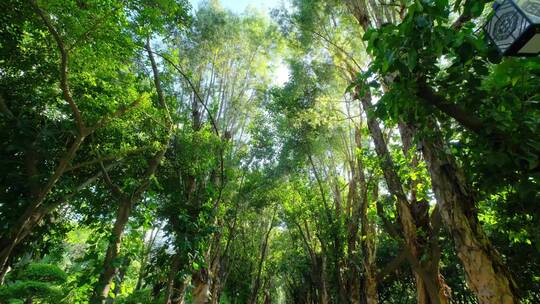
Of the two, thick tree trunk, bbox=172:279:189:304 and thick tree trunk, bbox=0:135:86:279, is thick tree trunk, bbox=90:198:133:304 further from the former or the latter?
thick tree trunk, bbox=172:279:189:304

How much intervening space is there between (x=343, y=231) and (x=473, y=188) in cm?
707

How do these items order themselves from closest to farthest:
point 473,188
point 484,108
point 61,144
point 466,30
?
1. point 466,30
2. point 484,108
3. point 473,188
4. point 61,144

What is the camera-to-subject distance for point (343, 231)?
944 centimetres

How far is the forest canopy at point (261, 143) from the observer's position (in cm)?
204

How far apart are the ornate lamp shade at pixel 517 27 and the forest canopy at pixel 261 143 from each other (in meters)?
0.05

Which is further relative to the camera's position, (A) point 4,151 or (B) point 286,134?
(B) point 286,134

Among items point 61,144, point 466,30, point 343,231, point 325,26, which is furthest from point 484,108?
point 343,231

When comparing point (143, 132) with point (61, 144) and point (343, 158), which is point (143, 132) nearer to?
point (61, 144)

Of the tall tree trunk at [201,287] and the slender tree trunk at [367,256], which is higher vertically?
the slender tree trunk at [367,256]

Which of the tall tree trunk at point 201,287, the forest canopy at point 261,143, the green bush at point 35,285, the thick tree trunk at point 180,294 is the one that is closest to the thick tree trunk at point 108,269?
the forest canopy at point 261,143

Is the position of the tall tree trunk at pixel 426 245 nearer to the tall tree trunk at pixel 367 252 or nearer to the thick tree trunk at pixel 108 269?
the tall tree trunk at pixel 367 252

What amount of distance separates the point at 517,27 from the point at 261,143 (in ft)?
36.2

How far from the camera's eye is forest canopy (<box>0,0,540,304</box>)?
6.68 feet

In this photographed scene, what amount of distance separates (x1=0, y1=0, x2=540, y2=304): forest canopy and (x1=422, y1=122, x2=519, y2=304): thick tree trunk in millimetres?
13
